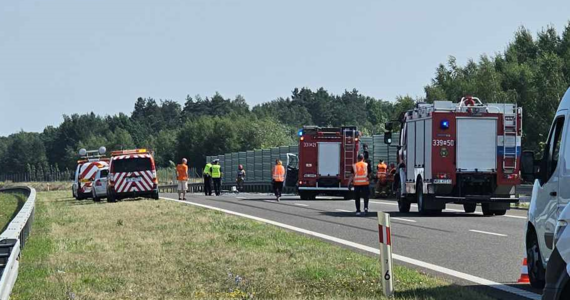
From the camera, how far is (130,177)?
42.3m

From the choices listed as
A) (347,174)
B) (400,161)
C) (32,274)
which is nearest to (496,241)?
(32,274)

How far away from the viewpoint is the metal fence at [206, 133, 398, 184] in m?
50.9

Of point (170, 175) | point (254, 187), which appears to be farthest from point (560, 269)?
point (170, 175)

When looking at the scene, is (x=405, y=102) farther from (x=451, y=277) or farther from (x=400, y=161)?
(x=451, y=277)

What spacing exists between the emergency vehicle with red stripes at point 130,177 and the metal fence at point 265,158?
10.7 metres

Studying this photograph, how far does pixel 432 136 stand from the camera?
28250 mm

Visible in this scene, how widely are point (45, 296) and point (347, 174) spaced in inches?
1333

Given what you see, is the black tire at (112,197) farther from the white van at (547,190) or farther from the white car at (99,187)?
the white van at (547,190)

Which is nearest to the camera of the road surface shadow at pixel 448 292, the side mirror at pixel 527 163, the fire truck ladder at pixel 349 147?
the road surface shadow at pixel 448 292

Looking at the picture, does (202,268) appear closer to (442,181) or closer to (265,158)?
(442,181)

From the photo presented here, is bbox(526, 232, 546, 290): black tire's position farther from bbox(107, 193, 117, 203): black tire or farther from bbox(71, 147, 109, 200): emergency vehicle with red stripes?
bbox(71, 147, 109, 200): emergency vehicle with red stripes

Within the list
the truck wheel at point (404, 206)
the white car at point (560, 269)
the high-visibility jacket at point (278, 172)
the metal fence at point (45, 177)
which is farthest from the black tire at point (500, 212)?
the metal fence at point (45, 177)

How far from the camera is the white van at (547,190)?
11.0 meters

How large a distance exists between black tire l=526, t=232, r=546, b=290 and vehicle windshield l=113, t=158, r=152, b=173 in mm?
31071
